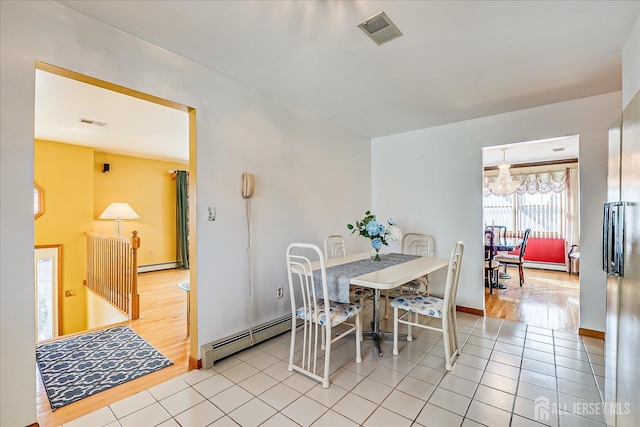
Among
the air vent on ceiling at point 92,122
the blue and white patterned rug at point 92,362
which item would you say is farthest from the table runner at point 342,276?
the air vent on ceiling at point 92,122

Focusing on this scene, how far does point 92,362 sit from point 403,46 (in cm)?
354

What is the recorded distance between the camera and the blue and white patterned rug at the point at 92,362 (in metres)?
2.07

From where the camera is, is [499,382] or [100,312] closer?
[499,382]

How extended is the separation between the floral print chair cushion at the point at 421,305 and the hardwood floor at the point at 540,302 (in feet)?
5.65

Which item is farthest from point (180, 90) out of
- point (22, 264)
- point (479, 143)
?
point (479, 143)

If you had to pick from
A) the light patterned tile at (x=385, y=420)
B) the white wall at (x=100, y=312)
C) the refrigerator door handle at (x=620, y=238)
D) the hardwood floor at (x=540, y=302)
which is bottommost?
the white wall at (x=100, y=312)

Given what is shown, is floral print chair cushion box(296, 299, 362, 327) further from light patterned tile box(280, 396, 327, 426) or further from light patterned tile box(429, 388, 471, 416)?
light patterned tile box(429, 388, 471, 416)

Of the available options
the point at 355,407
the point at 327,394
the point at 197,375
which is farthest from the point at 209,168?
the point at 355,407

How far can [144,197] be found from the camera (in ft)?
20.1

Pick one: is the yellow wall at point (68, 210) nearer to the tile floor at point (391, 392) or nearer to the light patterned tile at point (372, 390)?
the tile floor at point (391, 392)

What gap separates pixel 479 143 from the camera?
3693 mm

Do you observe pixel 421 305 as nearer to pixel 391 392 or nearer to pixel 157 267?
pixel 391 392

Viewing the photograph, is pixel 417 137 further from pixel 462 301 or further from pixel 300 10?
pixel 300 10

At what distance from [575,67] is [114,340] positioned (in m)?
4.84
